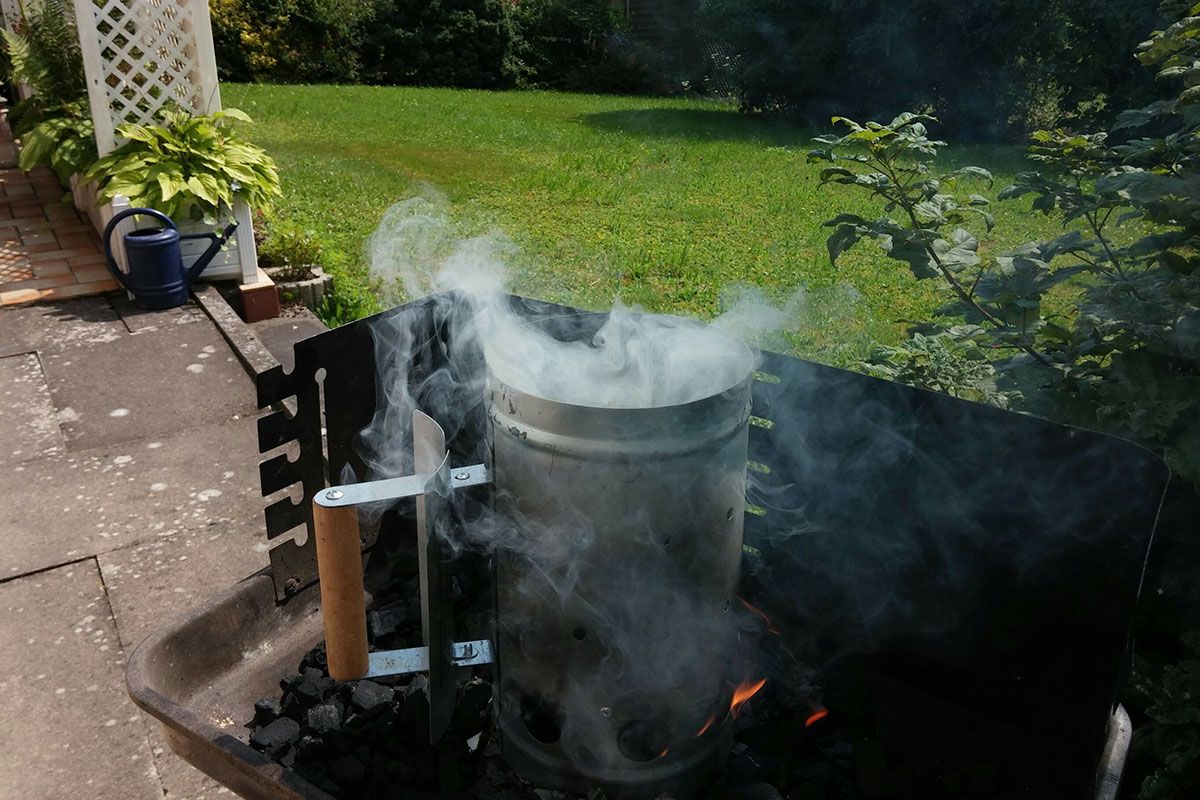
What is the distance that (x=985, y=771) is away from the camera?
6.31 feet

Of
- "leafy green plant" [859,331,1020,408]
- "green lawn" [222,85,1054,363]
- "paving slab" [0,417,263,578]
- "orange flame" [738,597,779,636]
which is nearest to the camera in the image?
"orange flame" [738,597,779,636]

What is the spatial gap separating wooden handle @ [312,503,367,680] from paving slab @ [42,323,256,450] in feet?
9.88

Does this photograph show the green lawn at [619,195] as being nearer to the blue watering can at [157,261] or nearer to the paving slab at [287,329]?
the paving slab at [287,329]

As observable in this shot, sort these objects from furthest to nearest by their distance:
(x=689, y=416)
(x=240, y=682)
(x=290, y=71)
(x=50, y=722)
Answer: (x=290, y=71), (x=50, y=722), (x=240, y=682), (x=689, y=416)

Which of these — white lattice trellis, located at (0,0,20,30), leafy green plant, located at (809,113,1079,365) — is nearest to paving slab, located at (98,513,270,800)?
leafy green plant, located at (809,113,1079,365)

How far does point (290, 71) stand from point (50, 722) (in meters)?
16.4

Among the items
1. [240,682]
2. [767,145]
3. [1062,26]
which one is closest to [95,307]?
[240,682]

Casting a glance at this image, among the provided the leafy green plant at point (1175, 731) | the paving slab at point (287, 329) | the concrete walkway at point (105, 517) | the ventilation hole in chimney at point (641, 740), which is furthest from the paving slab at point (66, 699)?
the leafy green plant at point (1175, 731)

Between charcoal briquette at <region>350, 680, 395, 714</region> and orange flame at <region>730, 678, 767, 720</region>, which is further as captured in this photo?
charcoal briquette at <region>350, 680, 395, 714</region>

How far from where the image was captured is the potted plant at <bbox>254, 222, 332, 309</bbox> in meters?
5.78

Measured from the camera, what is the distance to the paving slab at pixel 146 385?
14.1 feet

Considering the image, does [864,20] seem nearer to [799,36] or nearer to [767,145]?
[799,36]

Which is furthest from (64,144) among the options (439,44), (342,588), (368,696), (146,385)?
(439,44)

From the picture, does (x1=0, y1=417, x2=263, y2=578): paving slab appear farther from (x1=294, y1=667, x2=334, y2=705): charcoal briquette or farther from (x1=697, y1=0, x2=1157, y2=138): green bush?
(x1=697, y1=0, x2=1157, y2=138): green bush
